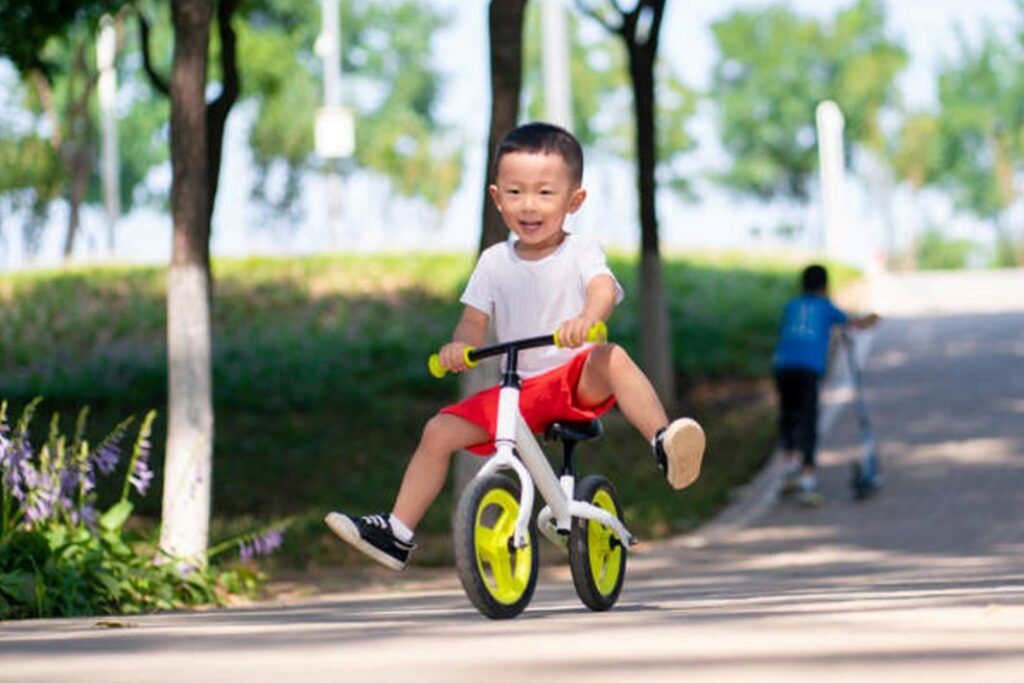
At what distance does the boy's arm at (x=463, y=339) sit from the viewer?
7.08m

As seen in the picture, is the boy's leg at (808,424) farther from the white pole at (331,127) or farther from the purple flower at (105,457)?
the white pole at (331,127)

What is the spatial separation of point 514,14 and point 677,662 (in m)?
10.5

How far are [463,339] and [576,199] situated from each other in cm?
61

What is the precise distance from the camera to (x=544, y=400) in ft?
23.9

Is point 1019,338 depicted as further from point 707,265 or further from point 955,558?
point 955,558

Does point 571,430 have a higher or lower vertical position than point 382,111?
lower

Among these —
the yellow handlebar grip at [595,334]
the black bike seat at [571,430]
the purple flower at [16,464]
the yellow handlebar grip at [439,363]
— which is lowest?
the purple flower at [16,464]

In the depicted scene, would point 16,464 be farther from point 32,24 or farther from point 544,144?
point 32,24

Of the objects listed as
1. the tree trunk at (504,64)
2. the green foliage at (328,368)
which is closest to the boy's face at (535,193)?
the green foliage at (328,368)

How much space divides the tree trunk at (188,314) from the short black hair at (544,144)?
4654 mm

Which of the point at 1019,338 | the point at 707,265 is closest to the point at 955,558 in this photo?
the point at 1019,338

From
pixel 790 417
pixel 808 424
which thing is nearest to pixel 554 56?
pixel 790 417

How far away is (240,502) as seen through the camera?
16.8 m

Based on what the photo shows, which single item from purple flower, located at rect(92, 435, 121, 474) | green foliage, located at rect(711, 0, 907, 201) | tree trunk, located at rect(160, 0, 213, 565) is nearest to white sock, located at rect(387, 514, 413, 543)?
purple flower, located at rect(92, 435, 121, 474)
